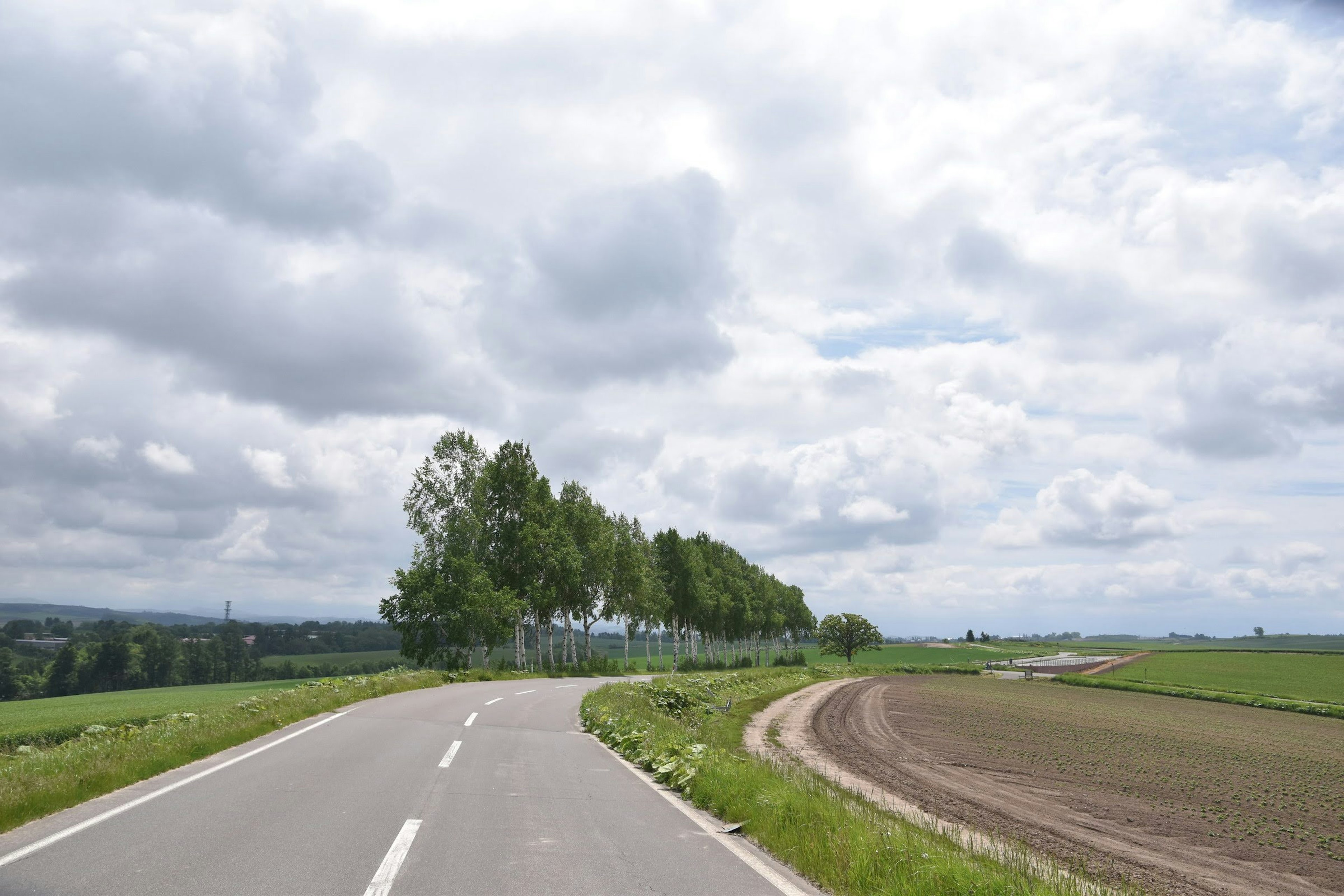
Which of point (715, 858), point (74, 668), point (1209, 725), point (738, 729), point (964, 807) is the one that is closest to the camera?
point (715, 858)

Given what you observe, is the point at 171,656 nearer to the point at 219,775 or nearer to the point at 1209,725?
the point at 219,775

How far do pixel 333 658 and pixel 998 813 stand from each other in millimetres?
145642

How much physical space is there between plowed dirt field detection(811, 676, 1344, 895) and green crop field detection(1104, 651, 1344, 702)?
27.8 meters

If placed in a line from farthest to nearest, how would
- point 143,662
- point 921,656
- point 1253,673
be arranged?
point 921,656, point 1253,673, point 143,662

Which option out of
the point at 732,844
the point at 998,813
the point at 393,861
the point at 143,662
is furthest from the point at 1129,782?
the point at 143,662

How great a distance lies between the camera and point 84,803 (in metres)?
9.51

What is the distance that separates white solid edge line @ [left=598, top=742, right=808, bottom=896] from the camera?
7406mm

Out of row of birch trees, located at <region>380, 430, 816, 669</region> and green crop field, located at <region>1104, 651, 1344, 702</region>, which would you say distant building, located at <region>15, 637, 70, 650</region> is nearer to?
row of birch trees, located at <region>380, 430, 816, 669</region>

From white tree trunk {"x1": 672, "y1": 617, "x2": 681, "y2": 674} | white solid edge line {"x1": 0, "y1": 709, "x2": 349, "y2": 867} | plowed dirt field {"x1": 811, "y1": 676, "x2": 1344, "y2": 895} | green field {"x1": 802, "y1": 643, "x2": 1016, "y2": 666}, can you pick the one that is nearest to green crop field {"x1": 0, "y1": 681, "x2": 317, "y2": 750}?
white solid edge line {"x1": 0, "y1": 709, "x2": 349, "y2": 867}

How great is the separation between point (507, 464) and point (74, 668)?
63.4 metres

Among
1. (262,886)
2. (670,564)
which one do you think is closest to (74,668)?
(670,564)

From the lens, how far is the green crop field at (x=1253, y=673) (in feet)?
240

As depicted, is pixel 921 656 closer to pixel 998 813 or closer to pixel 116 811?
pixel 998 813

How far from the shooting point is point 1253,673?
92000mm
